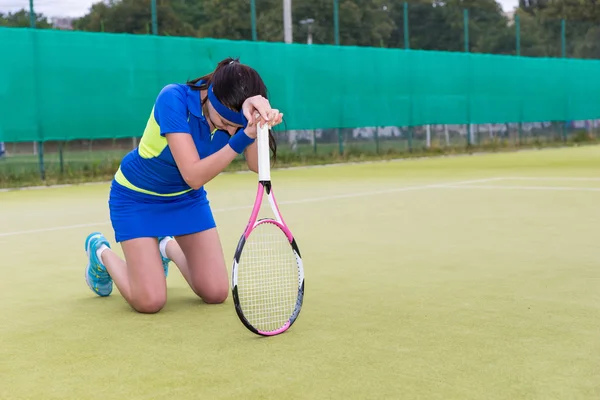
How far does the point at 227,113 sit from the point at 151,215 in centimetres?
75

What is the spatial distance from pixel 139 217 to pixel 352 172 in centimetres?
960

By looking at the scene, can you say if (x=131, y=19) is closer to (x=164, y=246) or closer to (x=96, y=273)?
(x=164, y=246)

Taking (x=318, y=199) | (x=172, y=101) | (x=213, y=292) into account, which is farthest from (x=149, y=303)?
(x=318, y=199)

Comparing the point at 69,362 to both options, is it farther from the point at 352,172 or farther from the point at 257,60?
the point at 257,60

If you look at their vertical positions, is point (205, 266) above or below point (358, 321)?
above

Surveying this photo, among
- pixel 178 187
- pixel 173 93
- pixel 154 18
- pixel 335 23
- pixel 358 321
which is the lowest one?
pixel 358 321

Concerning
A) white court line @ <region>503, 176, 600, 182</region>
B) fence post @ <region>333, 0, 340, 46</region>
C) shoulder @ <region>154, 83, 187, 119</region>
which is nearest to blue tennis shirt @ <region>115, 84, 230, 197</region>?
shoulder @ <region>154, 83, 187, 119</region>

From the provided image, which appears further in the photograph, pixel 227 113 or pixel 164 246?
pixel 164 246

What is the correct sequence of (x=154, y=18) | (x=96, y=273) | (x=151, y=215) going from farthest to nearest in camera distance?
(x=154, y=18), (x=96, y=273), (x=151, y=215)

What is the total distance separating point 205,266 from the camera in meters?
3.96

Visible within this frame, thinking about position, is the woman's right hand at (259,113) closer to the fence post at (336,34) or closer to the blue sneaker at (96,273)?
the blue sneaker at (96,273)

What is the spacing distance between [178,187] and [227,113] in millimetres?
651

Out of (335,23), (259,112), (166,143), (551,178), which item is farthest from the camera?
(335,23)

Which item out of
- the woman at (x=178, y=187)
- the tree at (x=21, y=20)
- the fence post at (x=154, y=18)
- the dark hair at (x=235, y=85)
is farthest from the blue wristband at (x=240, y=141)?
the fence post at (x=154, y=18)
